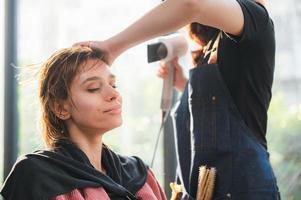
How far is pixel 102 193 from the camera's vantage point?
47.6 inches

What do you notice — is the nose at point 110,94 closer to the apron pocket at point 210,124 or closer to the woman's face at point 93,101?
the woman's face at point 93,101

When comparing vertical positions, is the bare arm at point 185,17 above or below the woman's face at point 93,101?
above

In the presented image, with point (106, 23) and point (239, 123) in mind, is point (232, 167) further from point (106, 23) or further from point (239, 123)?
point (106, 23)

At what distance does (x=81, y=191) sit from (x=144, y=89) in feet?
3.40

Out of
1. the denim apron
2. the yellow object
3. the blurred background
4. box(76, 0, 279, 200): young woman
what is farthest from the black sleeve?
the blurred background

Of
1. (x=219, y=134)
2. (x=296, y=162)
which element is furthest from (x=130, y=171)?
(x=296, y=162)

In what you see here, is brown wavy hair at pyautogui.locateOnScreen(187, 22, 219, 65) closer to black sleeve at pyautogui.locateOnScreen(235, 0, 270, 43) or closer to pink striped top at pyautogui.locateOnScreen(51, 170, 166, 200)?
black sleeve at pyautogui.locateOnScreen(235, 0, 270, 43)

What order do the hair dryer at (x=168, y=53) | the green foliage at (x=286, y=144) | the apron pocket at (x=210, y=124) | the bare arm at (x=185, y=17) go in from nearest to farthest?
1. the bare arm at (x=185, y=17)
2. the apron pocket at (x=210, y=124)
3. the hair dryer at (x=168, y=53)
4. the green foliage at (x=286, y=144)

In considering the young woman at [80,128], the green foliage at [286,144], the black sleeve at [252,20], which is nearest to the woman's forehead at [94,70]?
the young woman at [80,128]

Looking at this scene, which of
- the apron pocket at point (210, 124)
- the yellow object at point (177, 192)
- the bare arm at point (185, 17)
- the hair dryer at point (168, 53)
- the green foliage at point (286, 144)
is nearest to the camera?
the bare arm at point (185, 17)

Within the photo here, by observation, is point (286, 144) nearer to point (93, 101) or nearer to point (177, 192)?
point (177, 192)

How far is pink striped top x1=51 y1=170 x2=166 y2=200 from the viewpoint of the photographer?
115cm

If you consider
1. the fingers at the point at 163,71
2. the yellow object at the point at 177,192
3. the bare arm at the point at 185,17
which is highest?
the bare arm at the point at 185,17

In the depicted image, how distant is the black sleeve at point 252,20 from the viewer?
1.16 meters
